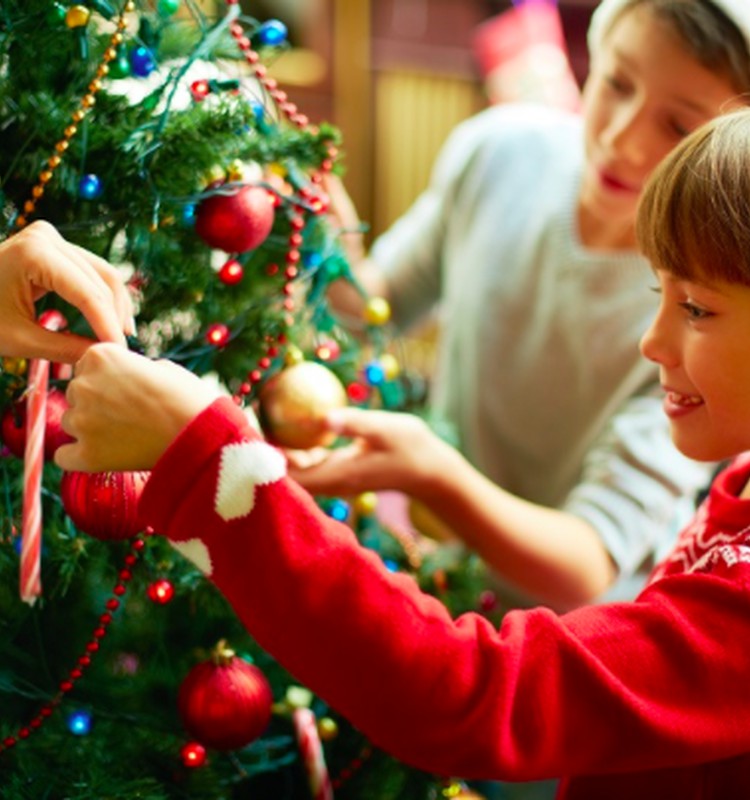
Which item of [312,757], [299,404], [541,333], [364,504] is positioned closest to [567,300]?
[541,333]

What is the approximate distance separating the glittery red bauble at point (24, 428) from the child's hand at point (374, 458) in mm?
216

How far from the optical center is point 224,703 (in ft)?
2.41

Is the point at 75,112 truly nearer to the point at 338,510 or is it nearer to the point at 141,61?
the point at 141,61

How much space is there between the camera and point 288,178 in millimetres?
832

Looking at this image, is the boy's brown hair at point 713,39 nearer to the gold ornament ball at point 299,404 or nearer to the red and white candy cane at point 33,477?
the gold ornament ball at point 299,404

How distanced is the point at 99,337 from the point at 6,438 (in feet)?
0.43

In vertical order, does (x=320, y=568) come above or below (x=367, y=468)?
above

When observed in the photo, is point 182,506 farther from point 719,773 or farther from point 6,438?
point 719,773

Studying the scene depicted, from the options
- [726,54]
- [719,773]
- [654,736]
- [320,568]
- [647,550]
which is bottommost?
[647,550]

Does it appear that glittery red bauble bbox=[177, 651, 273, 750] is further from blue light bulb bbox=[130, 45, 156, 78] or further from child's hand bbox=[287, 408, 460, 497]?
blue light bulb bbox=[130, 45, 156, 78]

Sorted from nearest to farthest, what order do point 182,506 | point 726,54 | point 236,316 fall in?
point 182,506, point 236,316, point 726,54

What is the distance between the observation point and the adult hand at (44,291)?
60cm

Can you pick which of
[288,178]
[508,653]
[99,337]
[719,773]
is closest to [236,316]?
[288,178]

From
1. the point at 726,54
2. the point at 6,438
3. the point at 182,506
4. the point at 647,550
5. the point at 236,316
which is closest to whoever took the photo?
the point at 182,506
